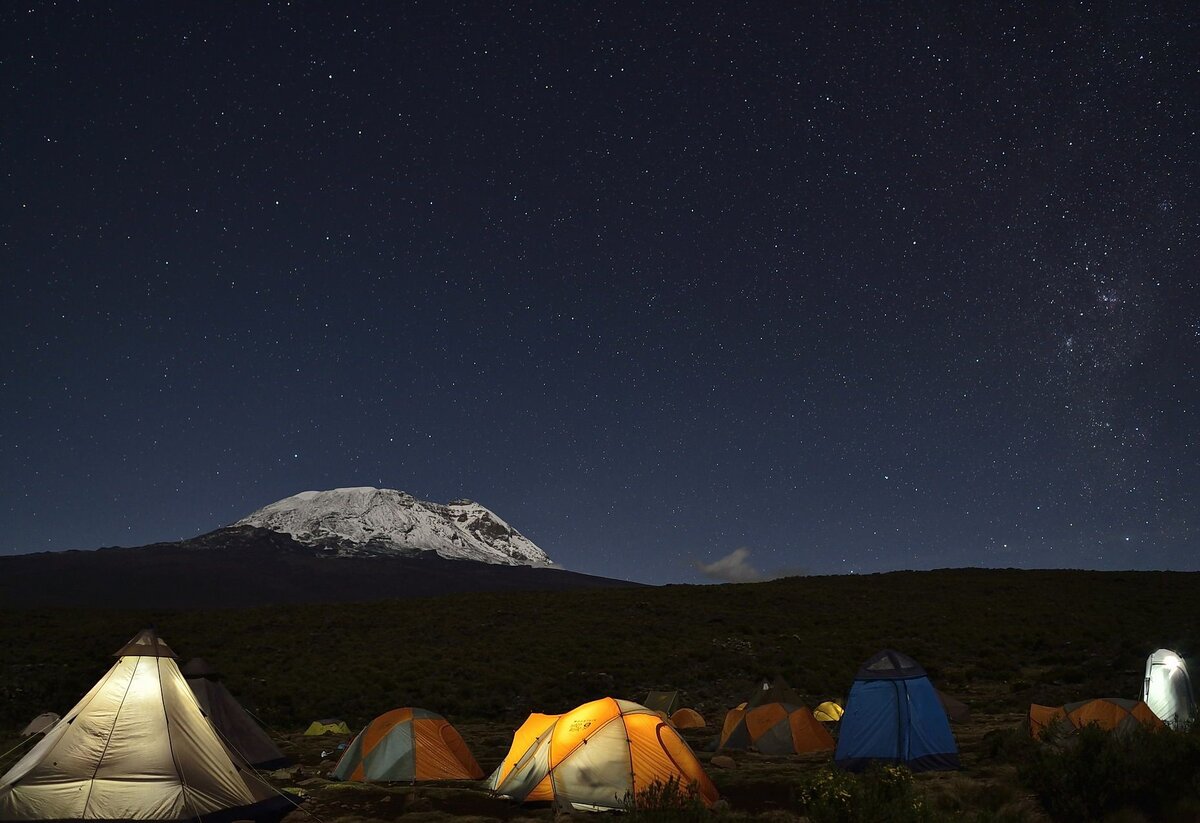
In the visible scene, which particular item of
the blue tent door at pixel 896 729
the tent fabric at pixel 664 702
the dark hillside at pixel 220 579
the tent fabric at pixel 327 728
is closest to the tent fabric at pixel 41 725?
the tent fabric at pixel 327 728

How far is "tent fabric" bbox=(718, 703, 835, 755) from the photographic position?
55.7 ft

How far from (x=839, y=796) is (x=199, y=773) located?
27.8ft

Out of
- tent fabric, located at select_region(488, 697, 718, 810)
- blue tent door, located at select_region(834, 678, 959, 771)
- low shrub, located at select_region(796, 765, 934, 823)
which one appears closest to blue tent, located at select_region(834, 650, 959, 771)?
blue tent door, located at select_region(834, 678, 959, 771)

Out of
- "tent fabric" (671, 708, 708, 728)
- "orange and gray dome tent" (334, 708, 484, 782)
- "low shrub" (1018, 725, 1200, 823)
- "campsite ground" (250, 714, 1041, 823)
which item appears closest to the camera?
"low shrub" (1018, 725, 1200, 823)

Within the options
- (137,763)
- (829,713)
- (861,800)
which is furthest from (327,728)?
(861,800)

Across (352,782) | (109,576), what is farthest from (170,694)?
(109,576)

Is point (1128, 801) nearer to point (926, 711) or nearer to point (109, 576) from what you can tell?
point (926, 711)

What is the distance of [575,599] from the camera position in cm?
4866

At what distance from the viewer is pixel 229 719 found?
15.2 metres

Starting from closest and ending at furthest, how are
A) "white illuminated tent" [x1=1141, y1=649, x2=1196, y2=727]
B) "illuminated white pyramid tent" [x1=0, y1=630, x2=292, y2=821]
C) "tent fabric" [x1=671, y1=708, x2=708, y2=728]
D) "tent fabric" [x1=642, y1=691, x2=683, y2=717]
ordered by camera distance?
1. "illuminated white pyramid tent" [x1=0, y1=630, x2=292, y2=821]
2. "white illuminated tent" [x1=1141, y1=649, x2=1196, y2=727]
3. "tent fabric" [x1=671, y1=708, x2=708, y2=728]
4. "tent fabric" [x1=642, y1=691, x2=683, y2=717]

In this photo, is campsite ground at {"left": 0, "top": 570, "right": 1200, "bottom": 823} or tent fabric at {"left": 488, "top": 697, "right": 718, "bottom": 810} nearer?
tent fabric at {"left": 488, "top": 697, "right": 718, "bottom": 810}

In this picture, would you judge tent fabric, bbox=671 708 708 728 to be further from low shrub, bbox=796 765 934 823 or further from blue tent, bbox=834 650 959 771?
low shrub, bbox=796 765 934 823

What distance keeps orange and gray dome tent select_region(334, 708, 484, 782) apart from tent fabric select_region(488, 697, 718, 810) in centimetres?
254

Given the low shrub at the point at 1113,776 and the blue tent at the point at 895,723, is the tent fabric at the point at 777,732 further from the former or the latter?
the low shrub at the point at 1113,776
